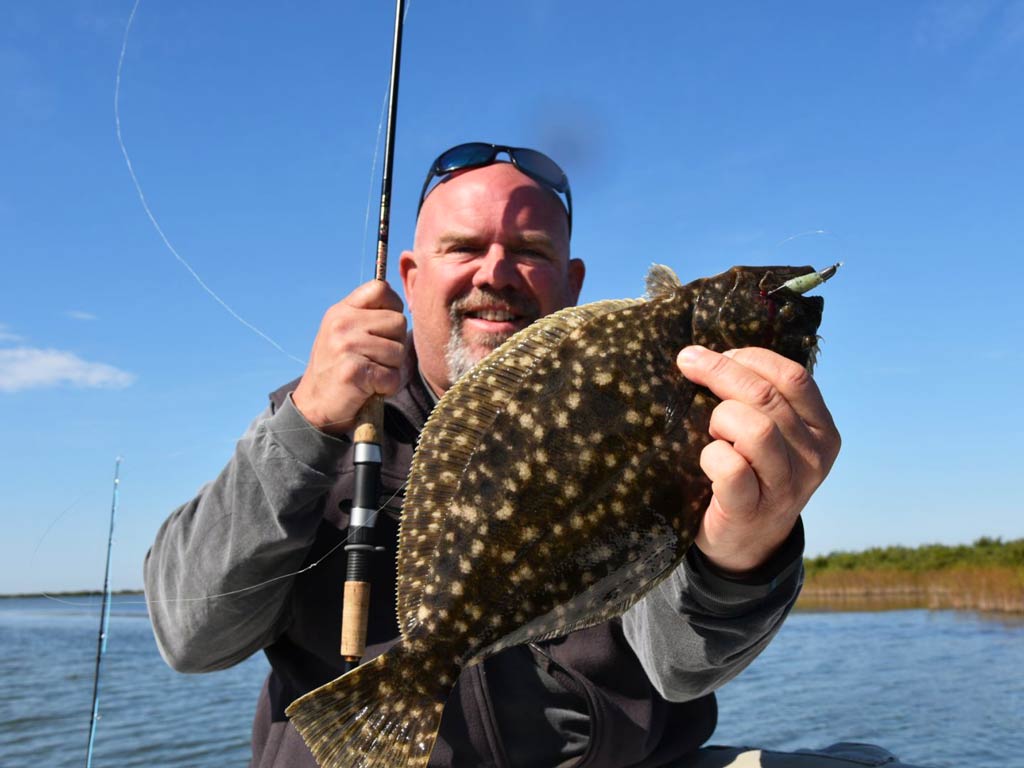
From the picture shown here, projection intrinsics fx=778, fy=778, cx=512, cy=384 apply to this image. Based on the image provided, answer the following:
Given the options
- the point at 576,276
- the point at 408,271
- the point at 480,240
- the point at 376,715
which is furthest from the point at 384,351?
the point at 576,276

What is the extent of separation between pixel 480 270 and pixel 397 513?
4.07ft

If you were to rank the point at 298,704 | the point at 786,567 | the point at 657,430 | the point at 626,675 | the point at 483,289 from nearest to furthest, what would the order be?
the point at 298,704
the point at 657,430
the point at 786,567
the point at 626,675
the point at 483,289

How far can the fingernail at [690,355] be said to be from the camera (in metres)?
2.16

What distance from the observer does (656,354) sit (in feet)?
7.45

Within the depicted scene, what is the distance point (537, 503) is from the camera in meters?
2.12

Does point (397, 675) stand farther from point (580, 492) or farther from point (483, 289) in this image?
point (483, 289)

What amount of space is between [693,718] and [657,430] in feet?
7.69

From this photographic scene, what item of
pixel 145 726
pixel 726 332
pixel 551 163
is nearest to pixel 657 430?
pixel 726 332

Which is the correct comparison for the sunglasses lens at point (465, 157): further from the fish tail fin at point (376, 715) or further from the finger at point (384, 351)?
the fish tail fin at point (376, 715)

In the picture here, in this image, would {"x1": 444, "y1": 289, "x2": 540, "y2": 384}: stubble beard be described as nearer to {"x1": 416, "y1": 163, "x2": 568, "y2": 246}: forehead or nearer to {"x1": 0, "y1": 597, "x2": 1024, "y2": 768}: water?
{"x1": 416, "y1": 163, "x2": 568, "y2": 246}: forehead

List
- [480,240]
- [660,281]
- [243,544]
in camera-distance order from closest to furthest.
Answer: [660,281] < [243,544] < [480,240]

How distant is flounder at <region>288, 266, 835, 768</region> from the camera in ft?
6.90

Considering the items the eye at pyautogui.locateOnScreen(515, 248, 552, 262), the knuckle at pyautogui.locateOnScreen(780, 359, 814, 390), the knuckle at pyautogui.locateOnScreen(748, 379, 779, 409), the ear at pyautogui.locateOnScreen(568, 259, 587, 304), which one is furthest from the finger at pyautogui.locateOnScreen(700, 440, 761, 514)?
the ear at pyautogui.locateOnScreen(568, 259, 587, 304)

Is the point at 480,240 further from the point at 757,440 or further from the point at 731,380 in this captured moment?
the point at 757,440
